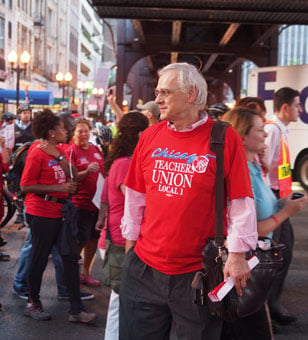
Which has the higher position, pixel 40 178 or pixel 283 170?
pixel 283 170

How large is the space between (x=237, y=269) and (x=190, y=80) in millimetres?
941

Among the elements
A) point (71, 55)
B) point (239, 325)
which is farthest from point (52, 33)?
point (239, 325)

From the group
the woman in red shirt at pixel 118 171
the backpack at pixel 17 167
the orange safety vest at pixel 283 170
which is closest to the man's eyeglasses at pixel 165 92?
the woman in red shirt at pixel 118 171

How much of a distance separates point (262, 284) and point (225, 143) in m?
0.73

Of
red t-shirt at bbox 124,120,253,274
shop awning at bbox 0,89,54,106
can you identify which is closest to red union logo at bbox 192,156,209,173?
red t-shirt at bbox 124,120,253,274

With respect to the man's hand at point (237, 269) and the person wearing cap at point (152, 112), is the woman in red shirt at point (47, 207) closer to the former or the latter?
the person wearing cap at point (152, 112)

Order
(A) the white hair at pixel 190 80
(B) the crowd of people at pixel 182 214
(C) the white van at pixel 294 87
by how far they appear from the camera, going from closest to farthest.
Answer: (B) the crowd of people at pixel 182 214 < (A) the white hair at pixel 190 80 < (C) the white van at pixel 294 87

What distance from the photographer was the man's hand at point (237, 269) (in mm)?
2639

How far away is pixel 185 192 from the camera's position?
2.74 m

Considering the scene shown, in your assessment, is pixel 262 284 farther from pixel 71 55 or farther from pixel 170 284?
pixel 71 55

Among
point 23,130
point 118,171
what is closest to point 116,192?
point 118,171

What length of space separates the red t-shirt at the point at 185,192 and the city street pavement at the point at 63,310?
2.37m

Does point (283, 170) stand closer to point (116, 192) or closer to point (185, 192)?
point (116, 192)

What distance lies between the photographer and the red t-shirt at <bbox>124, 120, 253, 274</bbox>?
2729 millimetres
